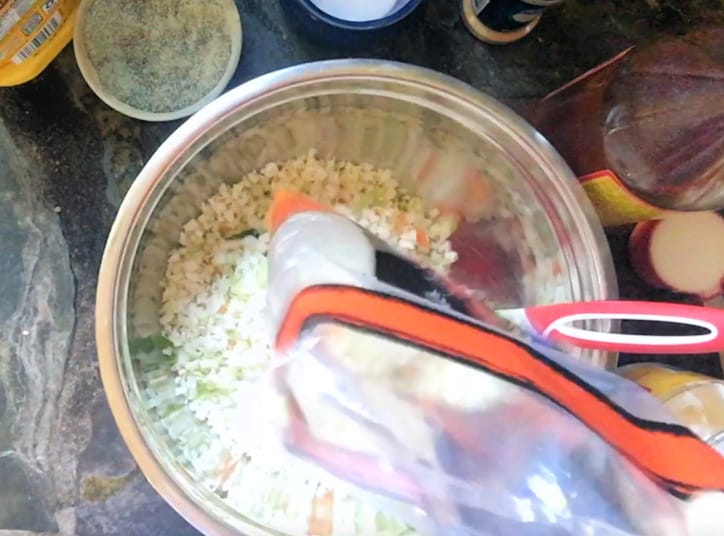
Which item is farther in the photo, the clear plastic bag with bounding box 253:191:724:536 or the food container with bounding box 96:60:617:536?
the food container with bounding box 96:60:617:536

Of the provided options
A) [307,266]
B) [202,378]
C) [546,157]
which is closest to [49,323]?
[202,378]

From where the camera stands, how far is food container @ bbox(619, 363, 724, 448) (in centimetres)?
68

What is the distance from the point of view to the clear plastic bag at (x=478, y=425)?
51cm

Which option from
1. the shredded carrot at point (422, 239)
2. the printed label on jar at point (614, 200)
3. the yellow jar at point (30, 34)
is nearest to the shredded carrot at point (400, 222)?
the shredded carrot at point (422, 239)

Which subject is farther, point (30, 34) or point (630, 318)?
point (30, 34)

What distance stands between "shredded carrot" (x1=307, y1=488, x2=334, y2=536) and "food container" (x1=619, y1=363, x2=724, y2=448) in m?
0.23

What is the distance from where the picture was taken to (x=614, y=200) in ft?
2.30

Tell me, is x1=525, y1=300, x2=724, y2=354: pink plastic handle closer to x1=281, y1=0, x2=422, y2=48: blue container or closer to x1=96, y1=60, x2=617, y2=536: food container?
x1=96, y1=60, x2=617, y2=536: food container

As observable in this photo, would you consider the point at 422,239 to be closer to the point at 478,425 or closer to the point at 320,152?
the point at 320,152

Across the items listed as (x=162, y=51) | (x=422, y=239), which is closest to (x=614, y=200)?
(x=422, y=239)

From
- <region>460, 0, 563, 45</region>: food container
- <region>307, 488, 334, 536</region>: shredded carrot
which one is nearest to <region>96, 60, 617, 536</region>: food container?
<region>307, 488, 334, 536</region>: shredded carrot

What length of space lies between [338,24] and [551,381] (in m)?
0.36

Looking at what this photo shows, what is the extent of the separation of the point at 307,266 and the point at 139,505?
296 mm

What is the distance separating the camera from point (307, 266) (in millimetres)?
609
